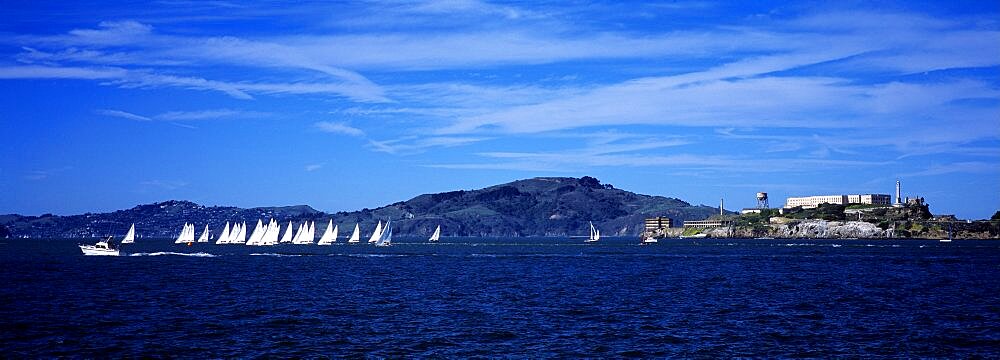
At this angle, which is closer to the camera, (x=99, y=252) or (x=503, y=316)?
(x=503, y=316)

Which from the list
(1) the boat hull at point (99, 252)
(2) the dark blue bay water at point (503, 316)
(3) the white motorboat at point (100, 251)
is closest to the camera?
(2) the dark blue bay water at point (503, 316)

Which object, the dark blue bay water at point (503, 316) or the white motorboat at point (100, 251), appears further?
the white motorboat at point (100, 251)

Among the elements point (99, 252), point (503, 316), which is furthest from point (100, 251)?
point (503, 316)

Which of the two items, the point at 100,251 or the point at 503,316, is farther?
the point at 100,251

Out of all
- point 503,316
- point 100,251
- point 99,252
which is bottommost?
point 503,316

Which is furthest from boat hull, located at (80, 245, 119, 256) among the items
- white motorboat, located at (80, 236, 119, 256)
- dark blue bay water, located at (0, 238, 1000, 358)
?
dark blue bay water, located at (0, 238, 1000, 358)

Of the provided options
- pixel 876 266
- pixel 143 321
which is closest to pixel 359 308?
pixel 143 321

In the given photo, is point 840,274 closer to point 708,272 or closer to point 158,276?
point 708,272

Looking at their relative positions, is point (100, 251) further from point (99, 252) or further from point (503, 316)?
point (503, 316)

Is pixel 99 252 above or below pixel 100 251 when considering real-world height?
below

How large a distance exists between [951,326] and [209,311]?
42.6 meters

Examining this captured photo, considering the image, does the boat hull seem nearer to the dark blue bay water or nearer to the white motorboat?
the white motorboat

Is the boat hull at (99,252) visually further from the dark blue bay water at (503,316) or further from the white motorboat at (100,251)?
the dark blue bay water at (503,316)

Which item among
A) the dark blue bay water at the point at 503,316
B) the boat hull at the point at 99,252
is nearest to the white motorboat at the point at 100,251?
the boat hull at the point at 99,252
